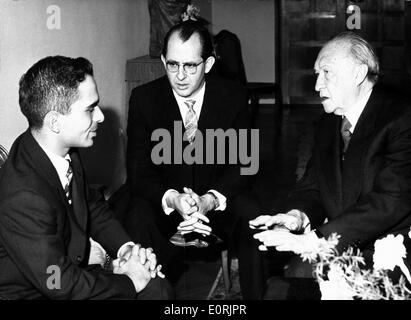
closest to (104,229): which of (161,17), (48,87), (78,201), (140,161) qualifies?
(78,201)

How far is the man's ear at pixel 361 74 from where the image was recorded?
304 centimetres

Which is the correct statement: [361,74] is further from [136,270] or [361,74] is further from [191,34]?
[136,270]

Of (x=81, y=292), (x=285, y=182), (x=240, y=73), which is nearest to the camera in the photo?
(x=81, y=292)

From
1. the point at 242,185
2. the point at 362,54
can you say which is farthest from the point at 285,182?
the point at 362,54

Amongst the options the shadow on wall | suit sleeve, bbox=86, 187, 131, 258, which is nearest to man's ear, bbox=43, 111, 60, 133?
suit sleeve, bbox=86, 187, 131, 258

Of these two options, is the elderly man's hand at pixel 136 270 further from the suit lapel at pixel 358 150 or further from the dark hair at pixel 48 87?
the suit lapel at pixel 358 150

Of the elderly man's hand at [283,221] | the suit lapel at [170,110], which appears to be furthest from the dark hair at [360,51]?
the suit lapel at [170,110]

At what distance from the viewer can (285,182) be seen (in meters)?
6.49

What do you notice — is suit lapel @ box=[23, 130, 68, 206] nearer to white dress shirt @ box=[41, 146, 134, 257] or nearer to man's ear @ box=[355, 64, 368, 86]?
white dress shirt @ box=[41, 146, 134, 257]

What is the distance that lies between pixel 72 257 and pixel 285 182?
3982mm

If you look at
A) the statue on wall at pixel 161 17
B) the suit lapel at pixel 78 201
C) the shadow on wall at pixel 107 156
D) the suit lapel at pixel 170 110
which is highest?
the statue on wall at pixel 161 17
